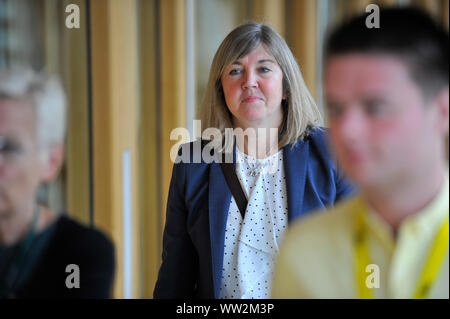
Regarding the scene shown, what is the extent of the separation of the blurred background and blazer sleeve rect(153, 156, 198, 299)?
29cm

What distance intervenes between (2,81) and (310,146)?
0.79m

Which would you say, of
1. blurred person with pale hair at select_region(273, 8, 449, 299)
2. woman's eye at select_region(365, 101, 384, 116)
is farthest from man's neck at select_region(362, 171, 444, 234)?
woman's eye at select_region(365, 101, 384, 116)

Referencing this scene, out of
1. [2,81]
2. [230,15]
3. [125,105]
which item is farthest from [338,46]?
[230,15]

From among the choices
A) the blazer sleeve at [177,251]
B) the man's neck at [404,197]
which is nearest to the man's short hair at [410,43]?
the man's neck at [404,197]

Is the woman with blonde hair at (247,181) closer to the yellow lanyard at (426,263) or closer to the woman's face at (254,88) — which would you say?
the woman's face at (254,88)

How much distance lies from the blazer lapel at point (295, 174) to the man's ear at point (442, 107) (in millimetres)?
615

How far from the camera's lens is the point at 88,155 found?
5.43ft

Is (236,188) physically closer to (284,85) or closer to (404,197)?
(284,85)

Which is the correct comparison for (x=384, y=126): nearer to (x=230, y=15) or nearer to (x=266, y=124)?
(x=266, y=124)

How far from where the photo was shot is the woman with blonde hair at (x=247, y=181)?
1289 millimetres

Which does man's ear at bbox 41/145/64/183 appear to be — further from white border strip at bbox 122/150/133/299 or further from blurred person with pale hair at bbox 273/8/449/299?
white border strip at bbox 122/150/133/299

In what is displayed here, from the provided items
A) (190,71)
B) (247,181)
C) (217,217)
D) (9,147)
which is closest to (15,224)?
(9,147)

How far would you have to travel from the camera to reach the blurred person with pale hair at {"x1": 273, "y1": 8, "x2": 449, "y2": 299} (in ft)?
2.16

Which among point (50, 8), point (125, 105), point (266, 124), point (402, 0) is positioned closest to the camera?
point (266, 124)
